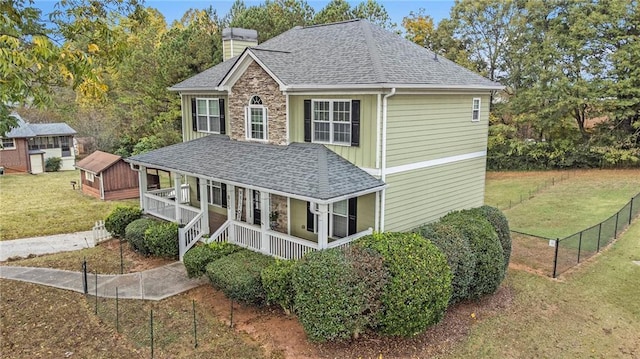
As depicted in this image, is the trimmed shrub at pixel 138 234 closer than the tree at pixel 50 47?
No

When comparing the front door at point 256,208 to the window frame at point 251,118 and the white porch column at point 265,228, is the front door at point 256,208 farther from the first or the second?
the white porch column at point 265,228

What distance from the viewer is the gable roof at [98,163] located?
2905 cm

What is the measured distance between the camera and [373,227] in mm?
13172

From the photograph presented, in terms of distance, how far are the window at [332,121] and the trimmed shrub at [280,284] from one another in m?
4.23

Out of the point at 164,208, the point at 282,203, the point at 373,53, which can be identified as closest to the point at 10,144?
the point at 164,208

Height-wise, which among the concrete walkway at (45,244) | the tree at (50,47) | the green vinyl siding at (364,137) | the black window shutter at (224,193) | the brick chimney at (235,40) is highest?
the brick chimney at (235,40)

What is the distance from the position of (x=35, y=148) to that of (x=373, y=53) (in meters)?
39.7

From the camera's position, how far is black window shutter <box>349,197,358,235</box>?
13578mm

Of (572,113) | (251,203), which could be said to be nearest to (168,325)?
(251,203)

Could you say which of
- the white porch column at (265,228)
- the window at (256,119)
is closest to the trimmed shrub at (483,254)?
the white porch column at (265,228)

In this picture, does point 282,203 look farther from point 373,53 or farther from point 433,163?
point 373,53

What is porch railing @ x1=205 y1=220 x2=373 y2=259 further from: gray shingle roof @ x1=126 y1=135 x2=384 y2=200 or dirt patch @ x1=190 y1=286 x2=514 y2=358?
dirt patch @ x1=190 y1=286 x2=514 y2=358

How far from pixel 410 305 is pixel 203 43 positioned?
2450 centimetres

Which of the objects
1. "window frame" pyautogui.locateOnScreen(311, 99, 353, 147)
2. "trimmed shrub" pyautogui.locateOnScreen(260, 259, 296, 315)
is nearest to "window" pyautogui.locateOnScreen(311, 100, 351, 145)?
"window frame" pyautogui.locateOnScreen(311, 99, 353, 147)
